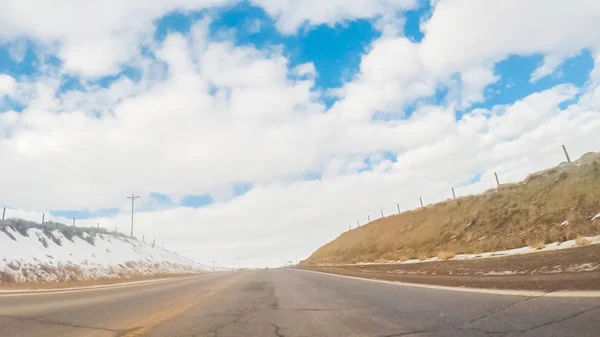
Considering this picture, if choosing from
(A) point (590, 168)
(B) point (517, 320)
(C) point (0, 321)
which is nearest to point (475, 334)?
(B) point (517, 320)

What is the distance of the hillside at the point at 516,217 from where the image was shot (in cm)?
1831

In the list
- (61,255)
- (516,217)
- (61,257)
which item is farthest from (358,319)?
(61,255)

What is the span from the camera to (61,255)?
45.3 m

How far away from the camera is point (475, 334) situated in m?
4.18

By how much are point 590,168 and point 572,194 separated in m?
2.54

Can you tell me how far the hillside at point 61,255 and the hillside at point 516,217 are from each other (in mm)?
33550

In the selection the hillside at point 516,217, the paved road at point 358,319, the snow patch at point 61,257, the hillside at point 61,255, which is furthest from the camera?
the hillside at point 61,255

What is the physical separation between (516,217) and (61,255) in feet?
160

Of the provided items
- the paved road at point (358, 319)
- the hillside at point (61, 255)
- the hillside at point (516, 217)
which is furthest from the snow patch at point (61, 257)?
the hillside at point (516, 217)

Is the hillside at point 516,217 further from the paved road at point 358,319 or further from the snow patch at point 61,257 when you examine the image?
the snow patch at point 61,257

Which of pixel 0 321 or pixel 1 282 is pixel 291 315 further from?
pixel 1 282

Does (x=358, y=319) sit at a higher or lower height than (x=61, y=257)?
lower

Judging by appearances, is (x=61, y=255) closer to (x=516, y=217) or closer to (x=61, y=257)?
(x=61, y=257)

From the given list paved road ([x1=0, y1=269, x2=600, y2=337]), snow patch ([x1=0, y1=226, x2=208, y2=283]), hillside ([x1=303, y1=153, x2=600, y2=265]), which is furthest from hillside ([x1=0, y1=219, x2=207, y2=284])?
hillside ([x1=303, y1=153, x2=600, y2=265])
